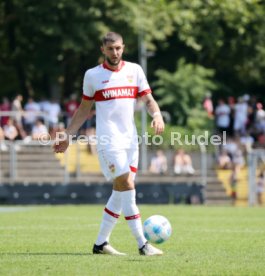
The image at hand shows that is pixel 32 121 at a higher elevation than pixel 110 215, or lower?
higher

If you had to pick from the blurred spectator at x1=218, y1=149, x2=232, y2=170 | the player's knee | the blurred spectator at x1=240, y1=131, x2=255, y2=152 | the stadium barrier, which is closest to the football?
the player's knee

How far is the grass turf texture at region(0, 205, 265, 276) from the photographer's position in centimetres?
957

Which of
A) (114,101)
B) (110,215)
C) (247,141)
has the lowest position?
(110,215)

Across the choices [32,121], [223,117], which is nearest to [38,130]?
[32,121]

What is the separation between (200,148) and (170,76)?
683 centimetres

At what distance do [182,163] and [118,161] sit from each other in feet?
67.0

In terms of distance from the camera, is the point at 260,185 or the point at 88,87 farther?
the point at 260,185

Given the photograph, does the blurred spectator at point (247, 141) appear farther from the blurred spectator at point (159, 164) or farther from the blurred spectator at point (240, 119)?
the blurred spectator at point (159, 164)

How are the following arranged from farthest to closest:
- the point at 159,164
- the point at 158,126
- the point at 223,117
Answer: the point at 223,117 → the point at 159,164 → the point at 158,126

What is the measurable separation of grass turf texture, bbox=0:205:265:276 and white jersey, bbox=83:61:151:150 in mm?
1309

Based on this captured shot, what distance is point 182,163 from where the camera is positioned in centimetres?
3120

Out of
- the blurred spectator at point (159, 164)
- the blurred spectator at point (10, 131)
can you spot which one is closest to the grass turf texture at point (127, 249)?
the blurred spectator at point (10, 131)

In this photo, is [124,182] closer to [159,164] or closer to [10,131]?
[10,131]

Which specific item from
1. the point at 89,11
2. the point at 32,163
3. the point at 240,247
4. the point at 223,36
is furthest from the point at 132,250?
the point at 223,36
